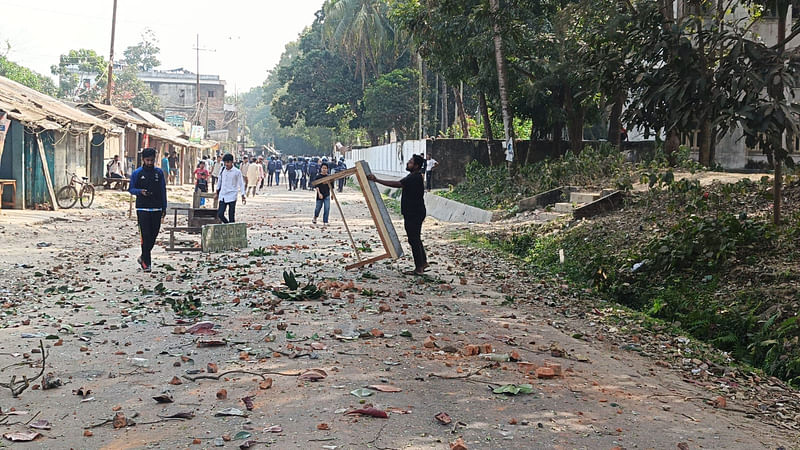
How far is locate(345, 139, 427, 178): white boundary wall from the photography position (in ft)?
120

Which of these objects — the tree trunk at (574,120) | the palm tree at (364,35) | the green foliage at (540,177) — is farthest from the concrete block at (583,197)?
the palm tree at (364,35)

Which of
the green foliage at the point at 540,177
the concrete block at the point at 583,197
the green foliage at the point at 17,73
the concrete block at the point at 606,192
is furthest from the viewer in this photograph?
the green foliage at the point at 17,73

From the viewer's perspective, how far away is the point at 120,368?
657cm

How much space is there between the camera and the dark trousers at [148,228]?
40.3 feet

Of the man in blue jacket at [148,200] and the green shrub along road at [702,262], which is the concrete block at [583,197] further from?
the man in blue jacket at [148,200]

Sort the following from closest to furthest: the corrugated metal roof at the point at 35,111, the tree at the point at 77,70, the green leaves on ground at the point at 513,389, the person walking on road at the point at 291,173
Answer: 1. the green leaves on ground at the point at 513,389
2. the corrugated metal roof at the point at 35,111
3. the person walking on road at the point at 291,173
4. the tree at the point at 77,70

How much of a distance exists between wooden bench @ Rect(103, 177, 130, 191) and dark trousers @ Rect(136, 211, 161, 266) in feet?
69.3

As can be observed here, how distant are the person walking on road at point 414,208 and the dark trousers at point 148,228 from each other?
11.3 feet

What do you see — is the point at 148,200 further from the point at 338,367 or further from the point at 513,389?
the point at 513,389

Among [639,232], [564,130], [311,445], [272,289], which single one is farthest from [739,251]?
[564,130]

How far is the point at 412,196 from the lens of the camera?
483 inches

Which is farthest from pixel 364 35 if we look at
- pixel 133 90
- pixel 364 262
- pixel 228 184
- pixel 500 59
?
pixel 364 262

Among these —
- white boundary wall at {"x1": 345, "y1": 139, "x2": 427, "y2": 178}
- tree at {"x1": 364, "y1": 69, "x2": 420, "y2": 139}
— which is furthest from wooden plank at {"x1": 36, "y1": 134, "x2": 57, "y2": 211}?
tree at {"x1": 364, "y1": 69, "x2": 420, "y2": 139}

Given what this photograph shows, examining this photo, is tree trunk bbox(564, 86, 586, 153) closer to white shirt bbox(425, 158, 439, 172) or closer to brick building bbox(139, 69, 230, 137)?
white shirt bbox(425, 158, 439, 172)
